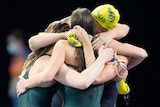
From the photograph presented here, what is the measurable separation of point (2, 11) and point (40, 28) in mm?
356

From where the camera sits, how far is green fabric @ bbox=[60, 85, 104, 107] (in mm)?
1832

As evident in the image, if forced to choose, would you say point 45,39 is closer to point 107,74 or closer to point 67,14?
point 107,74

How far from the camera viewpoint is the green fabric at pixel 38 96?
1.88 metres

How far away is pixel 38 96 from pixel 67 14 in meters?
1.69

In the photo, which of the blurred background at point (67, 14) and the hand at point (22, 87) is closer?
the hand at point (22, 87)

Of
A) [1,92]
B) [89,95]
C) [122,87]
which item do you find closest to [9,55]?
[1,92]

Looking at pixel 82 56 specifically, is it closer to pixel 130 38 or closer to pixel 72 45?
pixel 72 45

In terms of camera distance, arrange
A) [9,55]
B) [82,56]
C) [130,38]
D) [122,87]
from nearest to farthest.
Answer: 1. [82,56]
2. [122,87]
3. [130,38]
4. [9,55]

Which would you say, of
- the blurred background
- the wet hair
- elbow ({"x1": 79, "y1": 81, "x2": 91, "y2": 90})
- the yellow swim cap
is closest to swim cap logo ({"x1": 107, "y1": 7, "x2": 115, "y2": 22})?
the yellow swim cap

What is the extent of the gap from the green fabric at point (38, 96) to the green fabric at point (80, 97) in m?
0.07

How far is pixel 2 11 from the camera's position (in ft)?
12.0

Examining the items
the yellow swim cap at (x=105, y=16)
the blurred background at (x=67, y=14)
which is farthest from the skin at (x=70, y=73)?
the blurred background at (x=67, y=14)

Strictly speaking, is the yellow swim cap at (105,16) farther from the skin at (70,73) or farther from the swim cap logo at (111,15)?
the skin at (70,73)

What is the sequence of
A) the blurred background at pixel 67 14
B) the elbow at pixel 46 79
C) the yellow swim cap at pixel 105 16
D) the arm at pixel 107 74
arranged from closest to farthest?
the elbow at pixel 46 79 < the arm at pixel 107 74 < the yellow swim cap at pixel 105 16 < the blurred background at pixel 67 14
